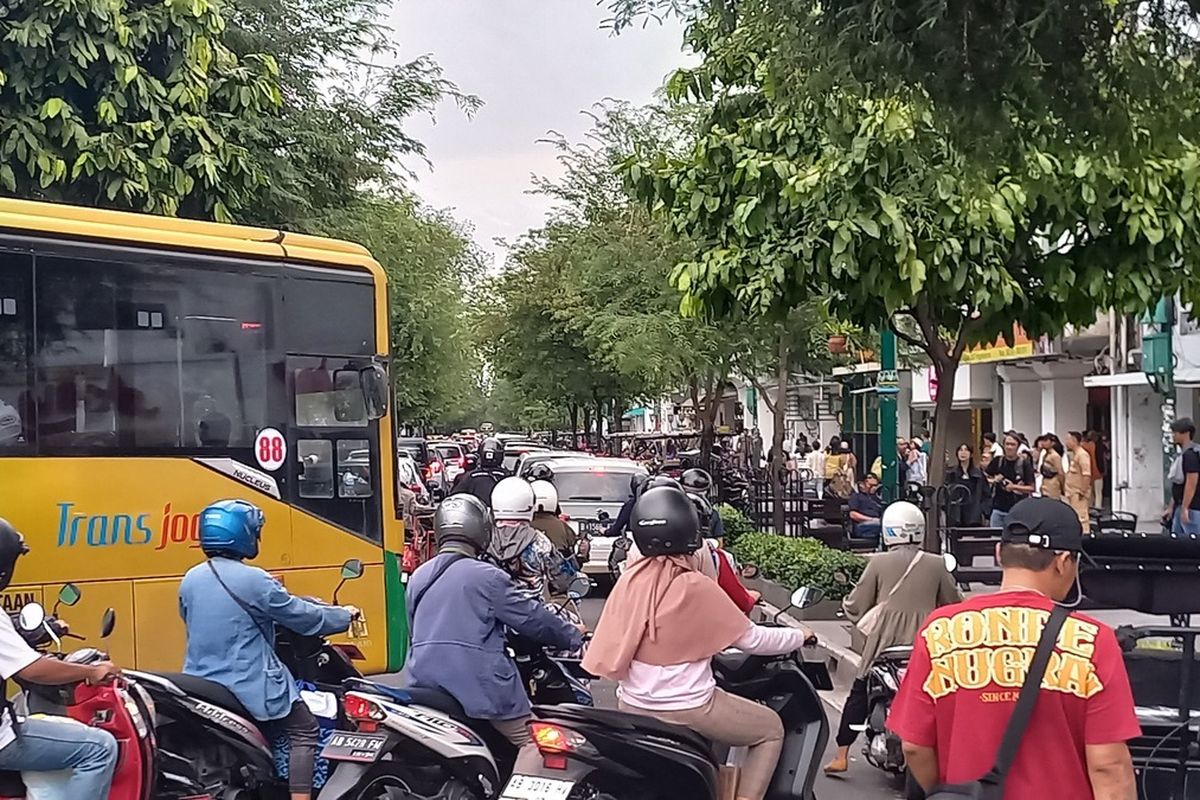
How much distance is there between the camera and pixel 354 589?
10.1 metres

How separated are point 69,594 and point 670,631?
4751mm

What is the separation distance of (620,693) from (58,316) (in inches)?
193

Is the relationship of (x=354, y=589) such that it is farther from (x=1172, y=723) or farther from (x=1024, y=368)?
(x=1024, y=368)

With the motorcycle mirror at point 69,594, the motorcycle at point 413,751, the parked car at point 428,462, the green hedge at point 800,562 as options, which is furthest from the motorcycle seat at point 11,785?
the parked car at point 428,462

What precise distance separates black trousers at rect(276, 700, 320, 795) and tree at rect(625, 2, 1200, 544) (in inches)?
198

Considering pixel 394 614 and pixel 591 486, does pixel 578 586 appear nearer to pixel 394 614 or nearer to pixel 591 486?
pixel 394 614

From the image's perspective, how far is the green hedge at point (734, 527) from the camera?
56.3 ft

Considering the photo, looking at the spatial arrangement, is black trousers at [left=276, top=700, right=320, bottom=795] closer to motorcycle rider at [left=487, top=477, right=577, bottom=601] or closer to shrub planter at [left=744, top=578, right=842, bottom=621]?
motorcycle rider at [left=487, top=477, right=577, bottom=601]

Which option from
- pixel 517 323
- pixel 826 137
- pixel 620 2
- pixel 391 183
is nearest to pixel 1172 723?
pixel 620 2

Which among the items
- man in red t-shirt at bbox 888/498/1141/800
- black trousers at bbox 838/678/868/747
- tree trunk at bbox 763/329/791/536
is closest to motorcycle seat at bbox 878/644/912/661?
black trousers at bbox 838/678/868/747

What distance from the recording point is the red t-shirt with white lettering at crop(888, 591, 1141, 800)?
3287 millimetres

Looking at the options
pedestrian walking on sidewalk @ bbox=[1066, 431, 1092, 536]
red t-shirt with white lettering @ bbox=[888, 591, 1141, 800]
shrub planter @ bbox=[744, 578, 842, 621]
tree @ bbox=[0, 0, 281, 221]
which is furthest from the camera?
pedestrian walking on sidewalk @ bbox=[1066, 431, 1092, 536]

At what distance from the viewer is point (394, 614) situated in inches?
410

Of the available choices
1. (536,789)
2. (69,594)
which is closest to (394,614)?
(69,594)
